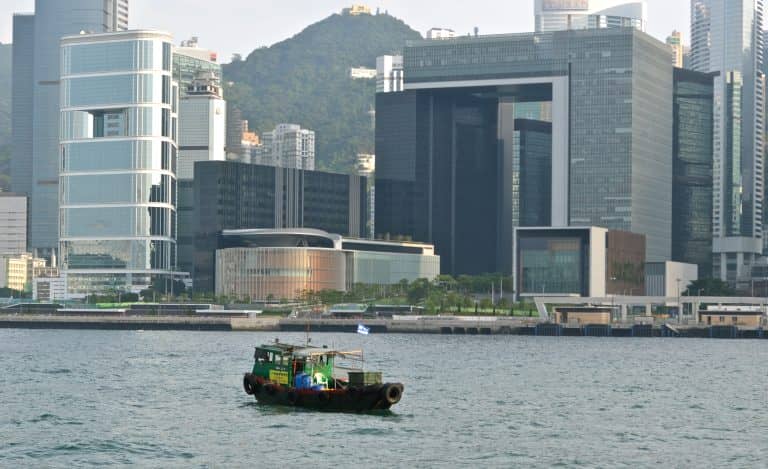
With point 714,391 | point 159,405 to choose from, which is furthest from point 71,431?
point 714,391

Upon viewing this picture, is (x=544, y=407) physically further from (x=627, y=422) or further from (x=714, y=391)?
(x=714, y=391)

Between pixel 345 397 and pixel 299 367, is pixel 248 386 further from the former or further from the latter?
pixel 345 397

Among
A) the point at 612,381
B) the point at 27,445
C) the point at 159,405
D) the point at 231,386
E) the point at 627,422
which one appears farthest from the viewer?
the point at 612,381

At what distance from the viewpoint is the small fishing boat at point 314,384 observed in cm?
11144

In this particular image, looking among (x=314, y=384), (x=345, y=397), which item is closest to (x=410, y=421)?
(x=345, y=397)

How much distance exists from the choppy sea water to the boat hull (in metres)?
1.06

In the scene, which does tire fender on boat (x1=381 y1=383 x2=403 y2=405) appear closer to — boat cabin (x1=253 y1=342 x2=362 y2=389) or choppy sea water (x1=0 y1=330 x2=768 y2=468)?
choppy sea water (x1=0 y1=330 x2=768 y2=468)

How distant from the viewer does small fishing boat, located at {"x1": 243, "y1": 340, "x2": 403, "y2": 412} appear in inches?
4387

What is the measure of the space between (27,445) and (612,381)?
69.4 meters

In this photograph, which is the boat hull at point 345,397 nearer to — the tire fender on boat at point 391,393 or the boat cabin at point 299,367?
the tire fender on boat at point 391,393

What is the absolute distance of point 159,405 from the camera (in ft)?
389

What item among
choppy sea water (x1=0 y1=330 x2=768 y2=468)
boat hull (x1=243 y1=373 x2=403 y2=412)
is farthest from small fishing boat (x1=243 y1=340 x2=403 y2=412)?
choppy sea water (x1=0 y1=330 x2=768 y2=468)

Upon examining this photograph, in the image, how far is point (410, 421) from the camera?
109 meters

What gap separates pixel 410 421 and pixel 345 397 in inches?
226
